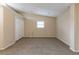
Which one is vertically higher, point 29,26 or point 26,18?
point 26,18

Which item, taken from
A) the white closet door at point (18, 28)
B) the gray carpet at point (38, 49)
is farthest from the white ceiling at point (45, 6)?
the gray carpet at point (38, 49)

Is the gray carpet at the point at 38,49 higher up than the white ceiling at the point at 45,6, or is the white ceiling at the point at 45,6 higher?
the white ceiling at the point at 45,6

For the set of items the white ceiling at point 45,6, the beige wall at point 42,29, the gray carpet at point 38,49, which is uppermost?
the white ceiling at point 45,6

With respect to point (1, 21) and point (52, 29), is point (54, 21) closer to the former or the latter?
point (52, 29)

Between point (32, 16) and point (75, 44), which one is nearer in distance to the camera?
point (75, 44)

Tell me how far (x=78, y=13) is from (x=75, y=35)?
85 centimetres

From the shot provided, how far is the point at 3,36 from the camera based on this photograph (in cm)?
537

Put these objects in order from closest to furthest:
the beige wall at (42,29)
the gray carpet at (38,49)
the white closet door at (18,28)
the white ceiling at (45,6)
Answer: the gray carpet at (38,49) → the white ceiling at (45,6) → the white closet door at (18,28) → the beige wall at (42,29)

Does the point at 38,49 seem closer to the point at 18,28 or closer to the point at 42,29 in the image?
the point at 18,28

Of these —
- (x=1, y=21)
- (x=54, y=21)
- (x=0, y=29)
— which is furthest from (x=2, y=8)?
(x=54, y=21)

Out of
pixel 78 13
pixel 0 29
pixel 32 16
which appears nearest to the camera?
pixel 78 13

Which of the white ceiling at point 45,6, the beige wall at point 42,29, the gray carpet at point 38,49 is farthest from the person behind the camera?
the beige wall at point 42,29

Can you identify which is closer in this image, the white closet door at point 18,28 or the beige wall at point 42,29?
the white closet door at point 18,28

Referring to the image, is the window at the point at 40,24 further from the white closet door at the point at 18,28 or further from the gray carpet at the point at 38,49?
the gray carpet at the point at 38,49
